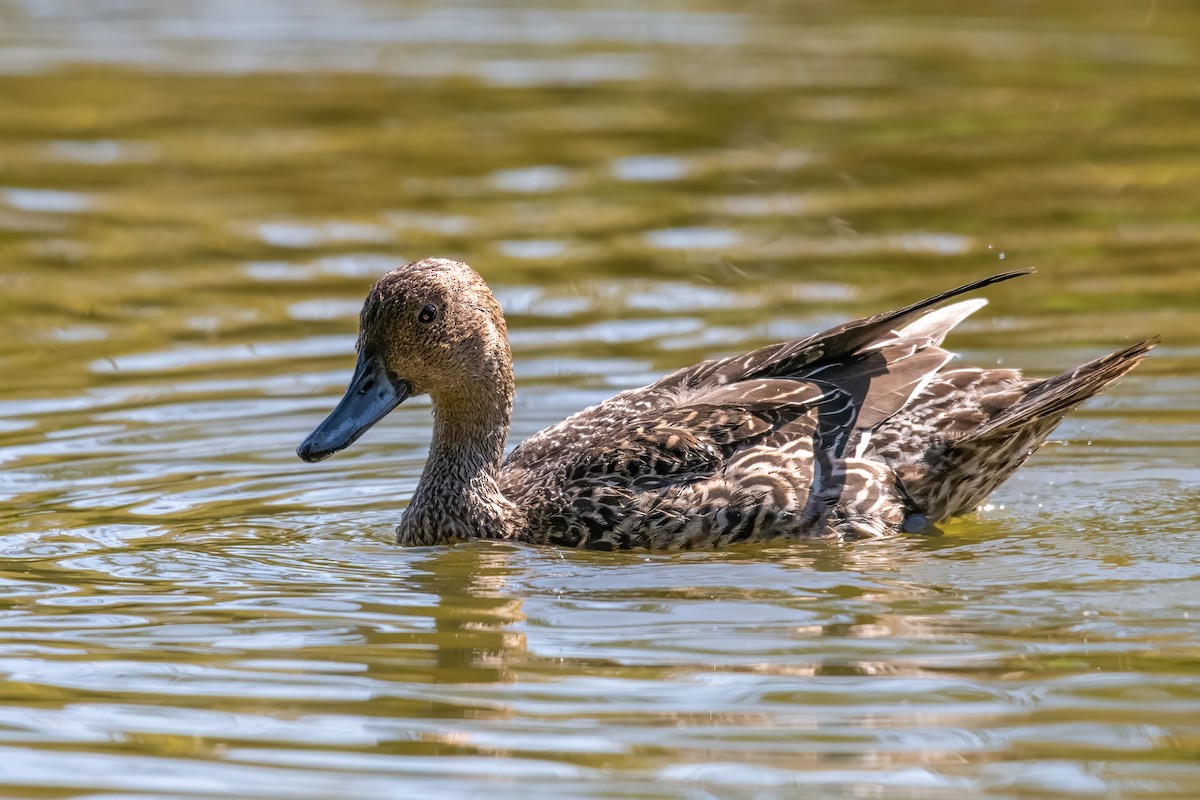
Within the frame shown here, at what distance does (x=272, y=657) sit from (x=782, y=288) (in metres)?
6.57

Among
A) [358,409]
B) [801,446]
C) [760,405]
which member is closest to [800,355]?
[760,405]

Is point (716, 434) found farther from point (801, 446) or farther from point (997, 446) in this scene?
point (997, 446)

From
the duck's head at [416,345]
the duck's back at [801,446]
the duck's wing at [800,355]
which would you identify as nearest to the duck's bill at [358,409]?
the duck's head at [416,345]

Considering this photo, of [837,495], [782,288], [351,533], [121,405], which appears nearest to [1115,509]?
[837,495]

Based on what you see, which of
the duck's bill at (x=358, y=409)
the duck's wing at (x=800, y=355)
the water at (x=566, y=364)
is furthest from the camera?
the duck's wing at (x=800, y=355)

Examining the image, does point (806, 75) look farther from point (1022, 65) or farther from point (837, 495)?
point (837, 495)

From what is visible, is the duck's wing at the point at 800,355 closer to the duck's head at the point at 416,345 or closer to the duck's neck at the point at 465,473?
the duck's neck at the point at 465,473

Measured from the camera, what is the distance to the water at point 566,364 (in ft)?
20.2

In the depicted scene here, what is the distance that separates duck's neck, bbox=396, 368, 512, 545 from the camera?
8.76 meters

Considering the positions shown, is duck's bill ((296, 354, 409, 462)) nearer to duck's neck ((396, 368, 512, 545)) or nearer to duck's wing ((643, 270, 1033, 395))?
duck's neck ((396, 368, 512, 545))

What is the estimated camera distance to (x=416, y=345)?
28.4 ft

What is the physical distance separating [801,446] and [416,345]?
1.69 m

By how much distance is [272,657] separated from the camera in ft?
22.8

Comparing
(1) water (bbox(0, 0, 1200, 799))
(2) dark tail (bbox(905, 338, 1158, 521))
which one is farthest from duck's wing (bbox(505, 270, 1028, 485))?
(1) water (bbox(0, 0, 1200, 799))
